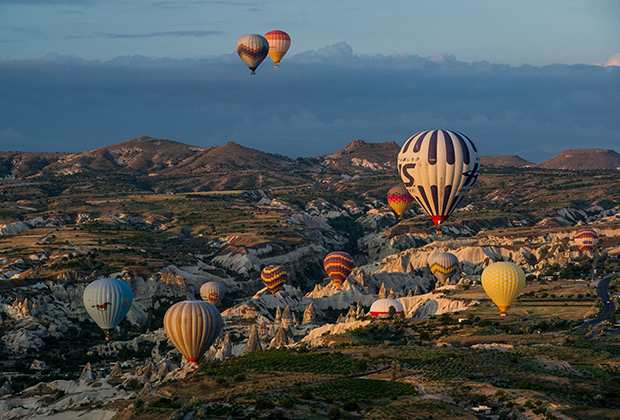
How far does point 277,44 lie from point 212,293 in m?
43.3

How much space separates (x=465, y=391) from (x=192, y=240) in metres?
143

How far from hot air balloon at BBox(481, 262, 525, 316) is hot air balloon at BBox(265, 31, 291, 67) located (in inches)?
1868

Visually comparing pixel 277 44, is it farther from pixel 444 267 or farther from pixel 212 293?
pixel 444 267

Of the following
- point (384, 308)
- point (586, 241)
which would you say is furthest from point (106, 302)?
point (586, 241)

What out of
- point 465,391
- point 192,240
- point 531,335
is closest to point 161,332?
point 531,335

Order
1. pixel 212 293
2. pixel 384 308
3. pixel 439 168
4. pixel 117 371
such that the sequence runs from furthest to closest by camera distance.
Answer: pixel 212 293 < pixel 384 308 < pixel 117 371 < pixel 439 168

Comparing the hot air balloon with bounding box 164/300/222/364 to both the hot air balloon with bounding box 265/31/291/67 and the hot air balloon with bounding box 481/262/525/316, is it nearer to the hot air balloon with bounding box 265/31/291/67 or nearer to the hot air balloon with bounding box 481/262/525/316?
the hot air balloon with bounding box 481/262/525/316

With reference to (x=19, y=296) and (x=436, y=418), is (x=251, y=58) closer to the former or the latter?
(x=19, y=296)

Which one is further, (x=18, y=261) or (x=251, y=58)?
(x=18, y=261)

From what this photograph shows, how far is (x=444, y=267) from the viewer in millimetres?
139000

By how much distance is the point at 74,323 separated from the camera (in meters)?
116

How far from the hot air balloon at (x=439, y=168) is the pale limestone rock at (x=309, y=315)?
48.1 m

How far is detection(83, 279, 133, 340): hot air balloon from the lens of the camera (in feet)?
316

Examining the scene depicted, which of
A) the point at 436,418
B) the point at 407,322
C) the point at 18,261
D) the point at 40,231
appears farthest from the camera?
the point at 40,231
